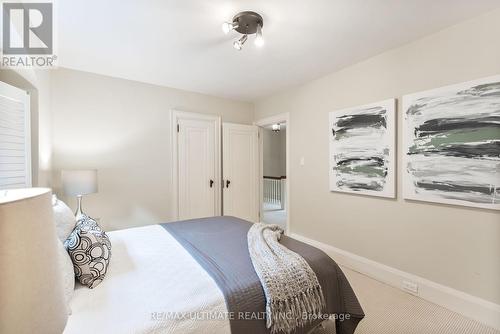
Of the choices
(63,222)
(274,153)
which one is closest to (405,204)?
(63,222)

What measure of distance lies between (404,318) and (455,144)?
1.49 metres

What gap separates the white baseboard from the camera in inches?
70.2

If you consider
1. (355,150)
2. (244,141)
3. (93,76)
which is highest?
(93,76)

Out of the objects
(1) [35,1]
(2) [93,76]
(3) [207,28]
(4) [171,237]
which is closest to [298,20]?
(3) [207,28]

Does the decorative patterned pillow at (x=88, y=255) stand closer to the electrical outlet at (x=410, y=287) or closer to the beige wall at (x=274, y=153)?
the electrical outlet at (x=410, y=287)

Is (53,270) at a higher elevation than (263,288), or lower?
higher

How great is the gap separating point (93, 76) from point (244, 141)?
2425mm

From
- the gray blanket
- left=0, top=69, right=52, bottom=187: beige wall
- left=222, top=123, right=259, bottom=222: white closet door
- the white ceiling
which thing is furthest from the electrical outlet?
left=0, top=69, right=52, bottom=187: beige wall

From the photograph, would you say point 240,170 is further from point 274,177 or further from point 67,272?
point 67,272

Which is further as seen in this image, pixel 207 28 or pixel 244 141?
pixel 244 141

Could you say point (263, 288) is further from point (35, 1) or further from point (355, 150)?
point (35, 1)

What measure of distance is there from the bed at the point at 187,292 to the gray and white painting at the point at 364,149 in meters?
1.29

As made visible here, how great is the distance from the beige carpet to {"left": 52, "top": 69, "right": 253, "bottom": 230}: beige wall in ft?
9.00

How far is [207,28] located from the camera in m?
2.01
